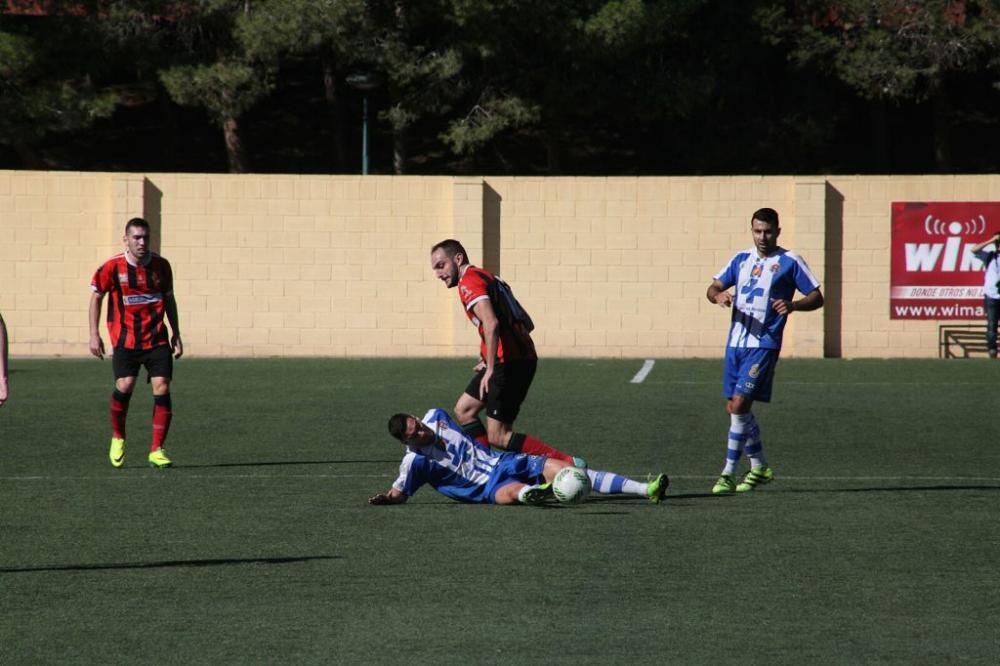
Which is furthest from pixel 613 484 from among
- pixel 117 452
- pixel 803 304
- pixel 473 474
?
pixel 117 452

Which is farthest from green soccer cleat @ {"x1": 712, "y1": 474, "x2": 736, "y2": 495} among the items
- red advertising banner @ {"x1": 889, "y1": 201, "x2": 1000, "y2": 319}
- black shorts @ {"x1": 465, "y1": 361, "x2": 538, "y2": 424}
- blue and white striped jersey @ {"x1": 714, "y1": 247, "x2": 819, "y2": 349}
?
red advertising banner @ {"x1": 889, "y1": 201, "x2": 1000, "y2": 319}

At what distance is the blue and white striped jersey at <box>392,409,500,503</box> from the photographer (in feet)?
31.7

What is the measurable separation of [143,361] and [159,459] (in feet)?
2.65

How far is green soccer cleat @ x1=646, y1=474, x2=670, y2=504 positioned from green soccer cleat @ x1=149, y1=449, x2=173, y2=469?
154 inches

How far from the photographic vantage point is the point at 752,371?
10336mm

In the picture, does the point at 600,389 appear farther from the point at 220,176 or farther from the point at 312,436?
the point at 220,176

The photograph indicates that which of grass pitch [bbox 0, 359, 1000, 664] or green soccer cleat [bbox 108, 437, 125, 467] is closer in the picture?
grass pitch [bbox 0, 359, 1000, 664]

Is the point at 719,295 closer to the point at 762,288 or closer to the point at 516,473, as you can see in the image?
the point at 762,288

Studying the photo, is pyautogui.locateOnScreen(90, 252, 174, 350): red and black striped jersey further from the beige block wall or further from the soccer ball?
the beige block wall

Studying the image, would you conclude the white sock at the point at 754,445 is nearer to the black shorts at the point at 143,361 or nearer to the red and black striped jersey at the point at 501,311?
the red and black striped jersey at the point at 501,311

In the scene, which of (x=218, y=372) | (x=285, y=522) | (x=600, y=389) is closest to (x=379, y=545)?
(x=285, y=522)

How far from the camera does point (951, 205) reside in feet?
78.4

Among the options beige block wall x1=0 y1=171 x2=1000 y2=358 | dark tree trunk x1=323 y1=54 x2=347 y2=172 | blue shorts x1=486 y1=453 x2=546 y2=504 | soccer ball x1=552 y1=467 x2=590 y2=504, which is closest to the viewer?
soccer ball x1=552 y1=467 x2=590 y2=504

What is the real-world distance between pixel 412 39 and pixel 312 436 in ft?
66.3
